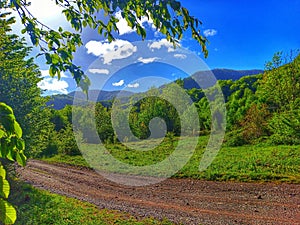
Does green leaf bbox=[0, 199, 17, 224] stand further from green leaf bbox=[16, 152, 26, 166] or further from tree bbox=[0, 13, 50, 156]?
tree bbox=[0, 13, 50, 156]

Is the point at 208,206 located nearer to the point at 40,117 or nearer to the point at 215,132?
the point at 40,117

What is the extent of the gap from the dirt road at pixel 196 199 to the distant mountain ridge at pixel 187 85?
342 cm

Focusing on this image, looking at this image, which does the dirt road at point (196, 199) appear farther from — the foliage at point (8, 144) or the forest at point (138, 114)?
the foliage at point (8, 144)

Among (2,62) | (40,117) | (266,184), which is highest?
(2,62)

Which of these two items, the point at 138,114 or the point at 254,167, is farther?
the point at 138,114

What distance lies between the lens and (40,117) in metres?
12.3

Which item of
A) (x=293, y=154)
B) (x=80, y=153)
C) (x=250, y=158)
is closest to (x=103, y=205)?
(x=250, y=158)

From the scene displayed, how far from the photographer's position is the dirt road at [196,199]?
23.8 feet

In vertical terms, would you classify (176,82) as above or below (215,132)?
above

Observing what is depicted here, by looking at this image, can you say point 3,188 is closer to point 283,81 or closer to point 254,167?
point 254,167

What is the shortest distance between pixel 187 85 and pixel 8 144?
176ft

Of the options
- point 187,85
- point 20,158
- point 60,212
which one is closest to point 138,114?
point 60,212

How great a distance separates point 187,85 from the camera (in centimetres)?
5416

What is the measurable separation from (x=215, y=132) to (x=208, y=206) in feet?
69.7
